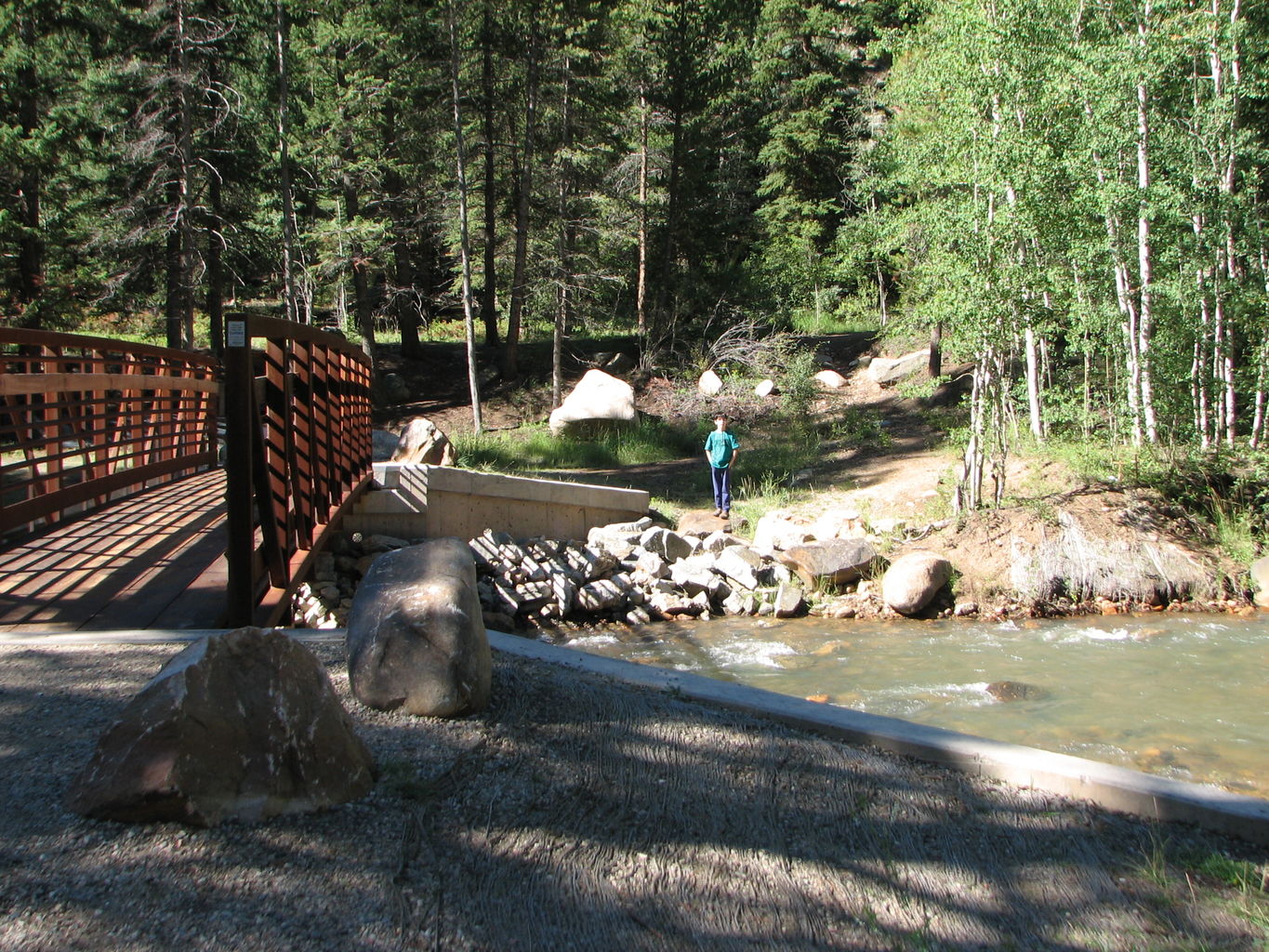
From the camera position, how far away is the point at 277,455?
262 inches

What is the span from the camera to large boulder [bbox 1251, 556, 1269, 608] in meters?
10.9

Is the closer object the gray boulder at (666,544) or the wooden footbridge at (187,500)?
the wooden footbridge at (187,500)

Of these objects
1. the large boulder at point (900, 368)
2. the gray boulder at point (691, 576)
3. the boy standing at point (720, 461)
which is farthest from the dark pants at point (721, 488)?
the large boulder at point (900, 368)

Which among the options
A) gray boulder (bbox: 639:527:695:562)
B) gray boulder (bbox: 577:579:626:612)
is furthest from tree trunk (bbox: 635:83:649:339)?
gray boulder (bbox: 577:579:626:612)

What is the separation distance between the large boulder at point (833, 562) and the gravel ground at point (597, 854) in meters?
7.22

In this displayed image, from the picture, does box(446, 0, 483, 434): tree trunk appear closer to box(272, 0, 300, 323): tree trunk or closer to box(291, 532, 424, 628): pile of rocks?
box(272, 0, 300, 323): tree trunk

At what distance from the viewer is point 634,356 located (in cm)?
2788

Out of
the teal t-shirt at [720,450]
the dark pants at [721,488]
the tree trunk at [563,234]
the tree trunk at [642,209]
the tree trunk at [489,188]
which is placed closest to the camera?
the teal t-shirt at [720,450]

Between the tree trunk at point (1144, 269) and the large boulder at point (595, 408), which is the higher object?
→ the tree trunk at point (1144, 269)

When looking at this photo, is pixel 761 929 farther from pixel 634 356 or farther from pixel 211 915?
pixel 634 356

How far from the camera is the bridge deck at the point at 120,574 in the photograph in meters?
5.70

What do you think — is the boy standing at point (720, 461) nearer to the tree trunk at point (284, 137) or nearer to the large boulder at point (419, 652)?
the tree trunk at point (284, 137)

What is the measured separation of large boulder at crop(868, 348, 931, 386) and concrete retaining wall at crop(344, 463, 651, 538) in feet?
40.9

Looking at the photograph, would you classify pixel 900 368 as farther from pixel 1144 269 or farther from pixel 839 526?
pixel 839 526
